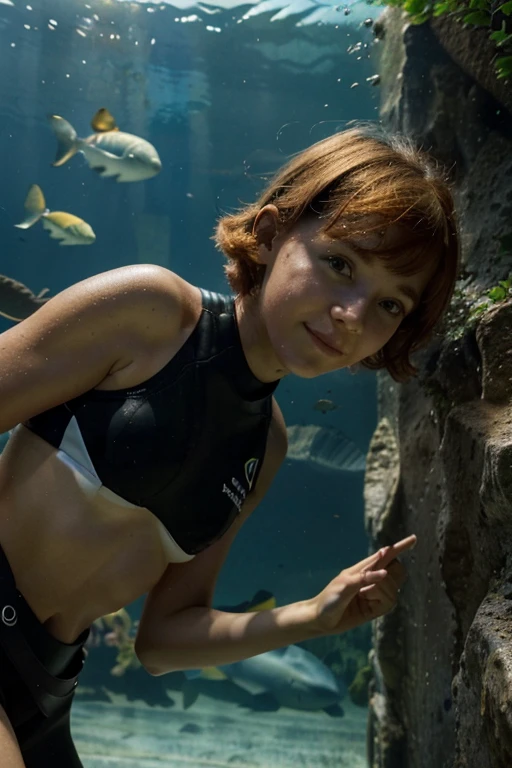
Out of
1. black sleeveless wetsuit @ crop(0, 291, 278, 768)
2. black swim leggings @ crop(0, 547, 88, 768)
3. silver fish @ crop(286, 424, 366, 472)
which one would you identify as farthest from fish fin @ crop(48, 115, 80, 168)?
black swim leggings @ crop(0, 547, 88, 768)

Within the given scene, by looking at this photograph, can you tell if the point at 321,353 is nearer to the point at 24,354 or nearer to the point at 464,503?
the point at 24,354

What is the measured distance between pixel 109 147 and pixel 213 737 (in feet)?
27.2

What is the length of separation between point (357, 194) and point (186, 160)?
21647 mm

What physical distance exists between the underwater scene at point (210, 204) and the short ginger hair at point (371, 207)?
12.8 feet

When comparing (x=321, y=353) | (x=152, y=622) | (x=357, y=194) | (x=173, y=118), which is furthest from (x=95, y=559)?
(x=173, y=118)

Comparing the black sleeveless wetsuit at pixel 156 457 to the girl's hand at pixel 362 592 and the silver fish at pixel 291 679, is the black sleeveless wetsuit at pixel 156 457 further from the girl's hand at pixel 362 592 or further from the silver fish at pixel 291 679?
the silver fish at pixel 291 679

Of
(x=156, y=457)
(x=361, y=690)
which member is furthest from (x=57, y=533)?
(x=361, y=690)

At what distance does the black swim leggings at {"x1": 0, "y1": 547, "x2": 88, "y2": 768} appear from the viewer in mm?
1674

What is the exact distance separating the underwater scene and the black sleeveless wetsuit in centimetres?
400

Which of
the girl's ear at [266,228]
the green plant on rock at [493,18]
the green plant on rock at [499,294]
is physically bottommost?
the green plant on rock at [499,294]

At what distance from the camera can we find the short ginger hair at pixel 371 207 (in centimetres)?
171

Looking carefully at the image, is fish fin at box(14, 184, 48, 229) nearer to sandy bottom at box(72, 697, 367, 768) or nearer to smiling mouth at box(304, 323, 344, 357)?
sandy bottom at box(72, 697, 367, 768)

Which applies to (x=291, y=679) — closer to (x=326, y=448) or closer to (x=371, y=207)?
(x=326, y=448)

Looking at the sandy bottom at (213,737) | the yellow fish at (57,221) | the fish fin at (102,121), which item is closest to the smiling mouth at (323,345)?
the yellow fish at (57,221)
